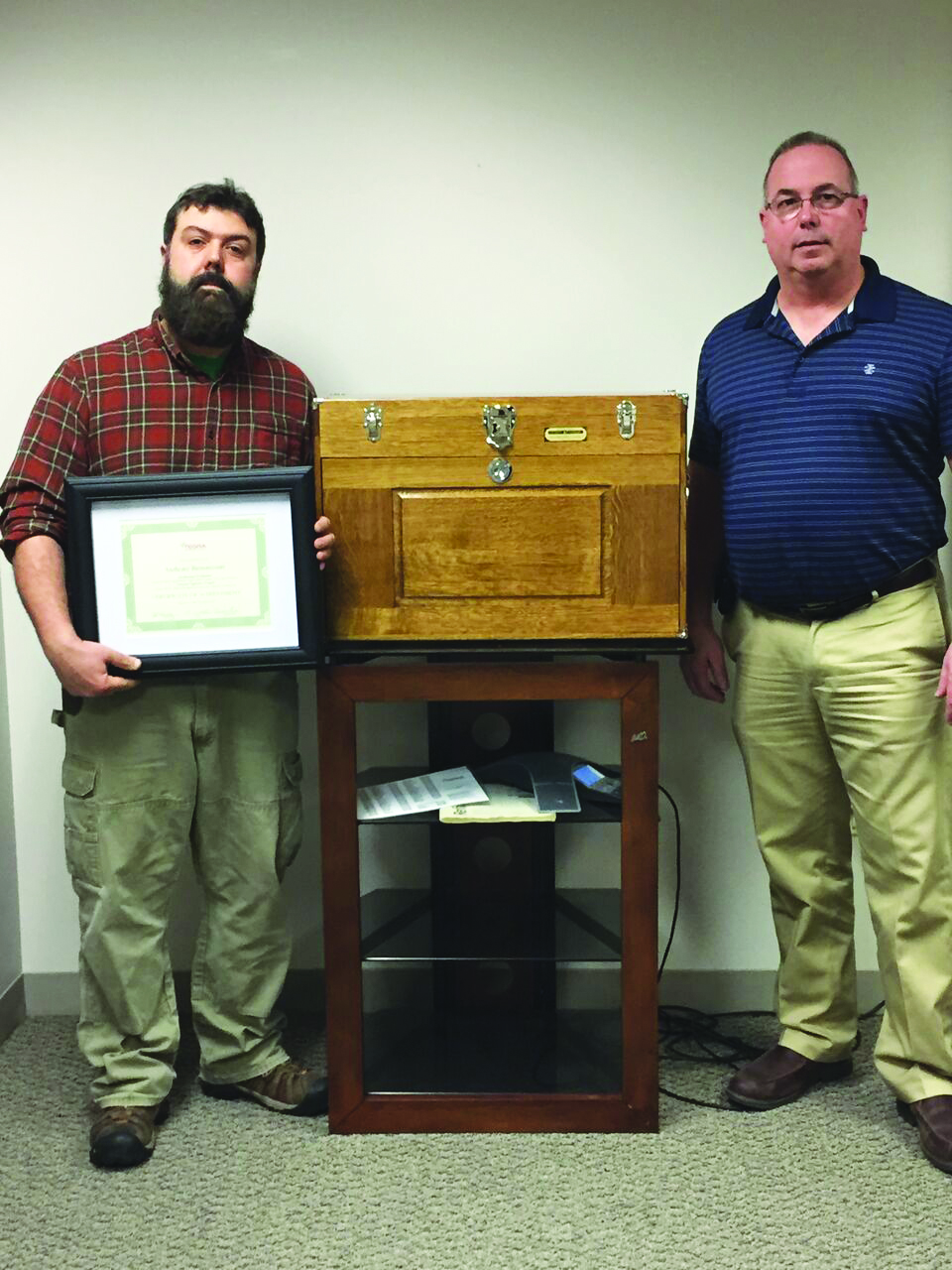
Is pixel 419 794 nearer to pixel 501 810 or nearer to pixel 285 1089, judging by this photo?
pixel 501 810

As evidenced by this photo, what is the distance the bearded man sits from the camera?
71.6 inches

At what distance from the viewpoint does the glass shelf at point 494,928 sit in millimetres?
1974

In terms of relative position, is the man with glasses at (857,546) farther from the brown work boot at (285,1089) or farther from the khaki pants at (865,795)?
the brown work boot at (285,1089)

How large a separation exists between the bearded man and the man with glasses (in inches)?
28.1

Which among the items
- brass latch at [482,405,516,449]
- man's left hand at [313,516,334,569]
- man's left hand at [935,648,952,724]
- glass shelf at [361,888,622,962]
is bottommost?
glass shelf at [361,888,622,962]

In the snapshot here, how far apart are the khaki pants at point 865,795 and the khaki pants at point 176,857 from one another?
2.69 feet

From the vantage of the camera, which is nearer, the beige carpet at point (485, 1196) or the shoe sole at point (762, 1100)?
the beige carpet at point (485, 1196)

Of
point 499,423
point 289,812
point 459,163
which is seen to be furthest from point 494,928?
point 459,163

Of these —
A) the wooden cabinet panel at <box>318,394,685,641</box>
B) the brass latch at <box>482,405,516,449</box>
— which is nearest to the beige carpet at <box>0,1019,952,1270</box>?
the wooden cabinet panel at <box>318,394,685,641</box>

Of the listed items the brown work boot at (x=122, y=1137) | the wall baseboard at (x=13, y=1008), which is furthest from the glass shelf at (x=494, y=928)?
the wall baseboard at (x=13, y=1008)

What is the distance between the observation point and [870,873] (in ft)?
6.20

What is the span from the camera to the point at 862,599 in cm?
184

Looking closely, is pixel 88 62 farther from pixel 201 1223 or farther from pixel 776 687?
pixel 201 1223

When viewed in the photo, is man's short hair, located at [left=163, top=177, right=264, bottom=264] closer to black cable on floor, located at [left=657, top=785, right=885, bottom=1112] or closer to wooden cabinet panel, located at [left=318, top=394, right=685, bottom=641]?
wooden cabinet panel, located at [left=318, top=394, right=685, bottom=641]
